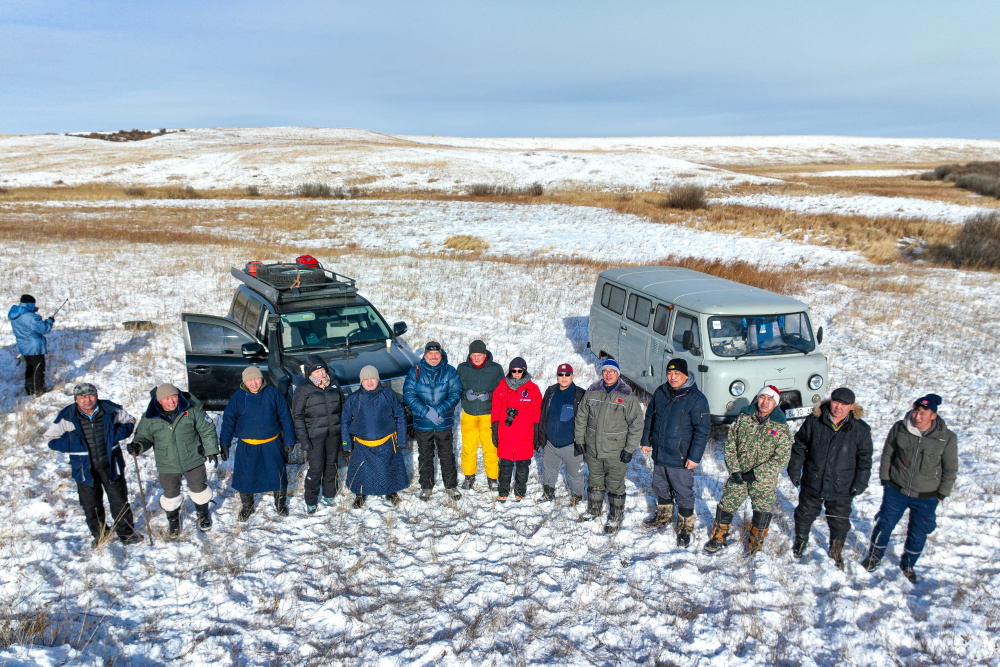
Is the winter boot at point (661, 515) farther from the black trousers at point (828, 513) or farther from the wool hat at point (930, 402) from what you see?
the wool hat at point (930, 402)

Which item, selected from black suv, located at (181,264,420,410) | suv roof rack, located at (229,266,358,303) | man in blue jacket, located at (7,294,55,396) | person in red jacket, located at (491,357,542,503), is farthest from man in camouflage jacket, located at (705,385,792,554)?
man in blue jacket, located at (7,294,55,396)

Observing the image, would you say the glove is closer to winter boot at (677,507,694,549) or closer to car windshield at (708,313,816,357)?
winter boot at (677,507,694,549)

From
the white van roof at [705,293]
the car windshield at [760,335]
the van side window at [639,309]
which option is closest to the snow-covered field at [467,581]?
the car windshield at [760,335]

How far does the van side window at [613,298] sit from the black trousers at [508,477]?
4.35 meters

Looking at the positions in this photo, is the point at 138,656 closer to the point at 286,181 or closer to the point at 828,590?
the point at 828,590

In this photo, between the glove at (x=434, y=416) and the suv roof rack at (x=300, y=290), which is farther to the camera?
the suv roof rack at (x=300, y=290)

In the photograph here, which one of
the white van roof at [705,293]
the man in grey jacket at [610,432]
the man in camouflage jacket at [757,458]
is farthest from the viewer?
the white van roof at [705,293]

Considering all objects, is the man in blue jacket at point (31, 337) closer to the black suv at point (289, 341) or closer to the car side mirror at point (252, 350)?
the black suv at point (289, 341)

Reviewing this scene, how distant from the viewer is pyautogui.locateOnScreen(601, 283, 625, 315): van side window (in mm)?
10156

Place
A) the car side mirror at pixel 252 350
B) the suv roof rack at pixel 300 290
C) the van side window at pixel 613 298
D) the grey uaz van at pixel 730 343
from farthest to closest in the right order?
the van side window at pixel 613 298 < the suv roof rack at pixel 300 290 < the grey uaz van at pixel 730 343 < the car side mirror at pixel 252 350

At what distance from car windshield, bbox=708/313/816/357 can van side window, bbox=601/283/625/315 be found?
88.6 inches

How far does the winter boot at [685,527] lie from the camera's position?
6.05 m

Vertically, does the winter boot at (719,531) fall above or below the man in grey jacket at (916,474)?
below

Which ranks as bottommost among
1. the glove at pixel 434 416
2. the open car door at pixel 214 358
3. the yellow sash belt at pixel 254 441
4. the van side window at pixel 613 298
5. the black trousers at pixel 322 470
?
the black trousers at pixel 322 470
